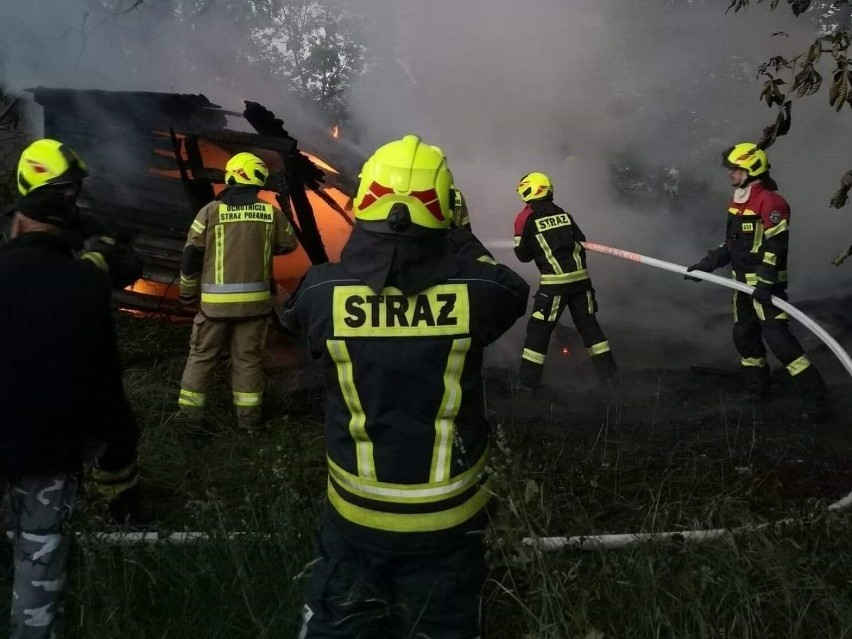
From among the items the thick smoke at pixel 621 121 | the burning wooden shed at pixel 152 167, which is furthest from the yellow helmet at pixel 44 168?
the thick smoke at pixel 621 121

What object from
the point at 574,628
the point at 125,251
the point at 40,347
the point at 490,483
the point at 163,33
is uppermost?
the point at 163,33

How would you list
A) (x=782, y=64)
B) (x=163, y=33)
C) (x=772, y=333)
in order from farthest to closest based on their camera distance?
(x=163, y=33) → (x=772, y=333) → (x=782, y=64)

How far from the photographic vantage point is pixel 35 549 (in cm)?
221

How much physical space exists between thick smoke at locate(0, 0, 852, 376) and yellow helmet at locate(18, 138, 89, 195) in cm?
499

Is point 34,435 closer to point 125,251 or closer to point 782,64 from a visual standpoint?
point 125,251

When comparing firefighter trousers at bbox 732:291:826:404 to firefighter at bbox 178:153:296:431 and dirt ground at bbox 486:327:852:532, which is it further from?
firefighter at bbox 178:153:296:431

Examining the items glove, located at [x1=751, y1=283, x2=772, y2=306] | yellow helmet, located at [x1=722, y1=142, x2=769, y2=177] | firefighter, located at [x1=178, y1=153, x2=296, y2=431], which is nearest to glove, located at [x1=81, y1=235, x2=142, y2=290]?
firefighter, located at [x1=178, y1=153, x2=296, y2=431]

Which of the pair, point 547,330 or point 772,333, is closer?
point 772,333

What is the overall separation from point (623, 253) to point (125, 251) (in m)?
3.95

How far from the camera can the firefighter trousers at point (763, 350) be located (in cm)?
516

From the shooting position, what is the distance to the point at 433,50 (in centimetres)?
908

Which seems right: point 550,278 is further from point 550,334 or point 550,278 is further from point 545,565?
point 545,565

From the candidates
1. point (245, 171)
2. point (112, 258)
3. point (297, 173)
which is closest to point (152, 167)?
point (297, 173)

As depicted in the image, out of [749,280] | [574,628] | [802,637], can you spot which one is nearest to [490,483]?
[574,628]
